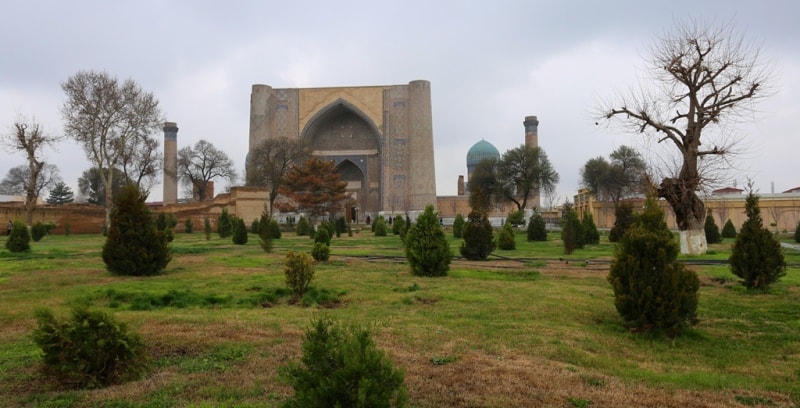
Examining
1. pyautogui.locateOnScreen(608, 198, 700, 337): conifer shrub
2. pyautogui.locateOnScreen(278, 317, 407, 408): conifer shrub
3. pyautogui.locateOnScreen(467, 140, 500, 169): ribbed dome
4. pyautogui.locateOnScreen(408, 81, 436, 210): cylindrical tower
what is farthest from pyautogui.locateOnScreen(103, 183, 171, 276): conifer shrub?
pyautogui.locateOnScreen(467, 140, 500, 169): ribbed dome

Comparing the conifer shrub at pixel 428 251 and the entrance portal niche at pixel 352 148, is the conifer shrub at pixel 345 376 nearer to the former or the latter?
the conifer shrub at pixel 428 251

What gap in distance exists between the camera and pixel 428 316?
226 inches

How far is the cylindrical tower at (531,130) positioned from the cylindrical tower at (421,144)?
39.1ft

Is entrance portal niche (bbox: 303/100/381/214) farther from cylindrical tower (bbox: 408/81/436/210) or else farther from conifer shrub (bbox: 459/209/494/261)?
conifer shrub (bbox: 459/209/494/261)

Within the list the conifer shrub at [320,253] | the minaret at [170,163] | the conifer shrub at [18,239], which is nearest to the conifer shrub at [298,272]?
the conifer shrub at [320,253]

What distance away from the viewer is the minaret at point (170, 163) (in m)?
49.2

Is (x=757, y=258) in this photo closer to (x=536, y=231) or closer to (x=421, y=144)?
(x=536, y=231)

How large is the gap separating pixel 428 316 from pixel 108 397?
313cm

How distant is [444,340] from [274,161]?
107ft

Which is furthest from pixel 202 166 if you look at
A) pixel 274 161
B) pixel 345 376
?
pixel 345 376

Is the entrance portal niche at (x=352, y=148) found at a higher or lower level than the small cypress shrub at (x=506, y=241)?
higher

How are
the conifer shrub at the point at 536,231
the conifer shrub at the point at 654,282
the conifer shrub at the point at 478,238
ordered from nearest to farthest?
A: the conifer shrub at the point at 654,282 < the conifer shrub at the point at 478,238 < the conifer shrub at the point at 536,231

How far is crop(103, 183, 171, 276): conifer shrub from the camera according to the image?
8.67 m

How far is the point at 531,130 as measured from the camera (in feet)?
170
